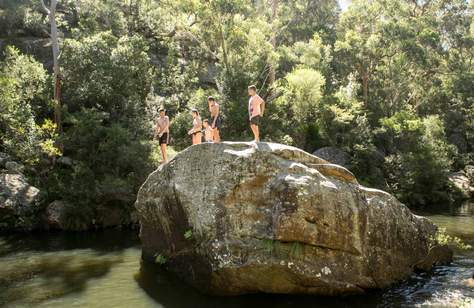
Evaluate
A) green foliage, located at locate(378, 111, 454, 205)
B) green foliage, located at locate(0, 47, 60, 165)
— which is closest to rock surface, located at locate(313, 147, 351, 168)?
green foliage, located at locate(378, 111, 454, 205)

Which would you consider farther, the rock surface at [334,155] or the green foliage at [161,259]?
the rock surface at [334,155]

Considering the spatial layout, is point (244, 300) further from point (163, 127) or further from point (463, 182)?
point (463, 182)

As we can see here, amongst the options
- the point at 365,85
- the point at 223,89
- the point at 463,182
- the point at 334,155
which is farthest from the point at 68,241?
the point at 463,182

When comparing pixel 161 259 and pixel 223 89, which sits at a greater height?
pixel 223 89

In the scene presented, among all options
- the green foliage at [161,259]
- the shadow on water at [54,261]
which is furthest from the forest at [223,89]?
the green foliage at [161,259]

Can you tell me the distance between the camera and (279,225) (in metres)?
12.2

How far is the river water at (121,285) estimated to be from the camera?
12219 mm

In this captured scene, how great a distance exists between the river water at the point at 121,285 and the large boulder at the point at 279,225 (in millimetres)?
449

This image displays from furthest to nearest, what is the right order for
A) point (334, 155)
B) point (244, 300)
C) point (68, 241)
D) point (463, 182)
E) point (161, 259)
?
1. point (463, 182)
2. point (334, 155)
3. point (68, 241)
4. point (161, 259)
5. point (244, 300)

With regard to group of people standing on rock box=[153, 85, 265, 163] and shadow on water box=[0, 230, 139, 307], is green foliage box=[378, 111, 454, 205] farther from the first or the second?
shadow on water box=[0, 230, 139, 307]

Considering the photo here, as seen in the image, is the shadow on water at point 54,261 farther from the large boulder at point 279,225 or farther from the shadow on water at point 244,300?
the large boulder at point 279,225

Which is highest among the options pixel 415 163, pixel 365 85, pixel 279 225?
pixel 365 85

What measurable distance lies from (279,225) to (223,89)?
22104 mm

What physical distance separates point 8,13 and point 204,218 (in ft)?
114
